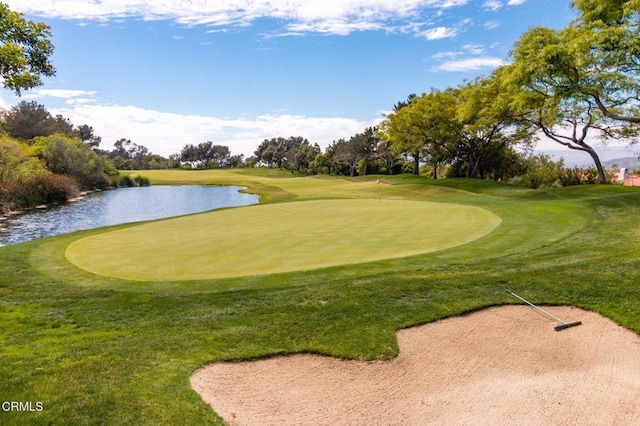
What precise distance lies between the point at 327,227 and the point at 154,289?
6.54m

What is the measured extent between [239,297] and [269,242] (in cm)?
A: 403

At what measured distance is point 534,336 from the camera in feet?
18.3

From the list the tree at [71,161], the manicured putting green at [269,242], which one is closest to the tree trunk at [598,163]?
the manicured putting green at [269,242]

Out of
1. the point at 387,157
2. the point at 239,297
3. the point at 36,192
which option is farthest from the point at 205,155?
the point at 239,297

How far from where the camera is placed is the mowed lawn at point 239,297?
4.34m

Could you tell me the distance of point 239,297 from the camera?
698 cm

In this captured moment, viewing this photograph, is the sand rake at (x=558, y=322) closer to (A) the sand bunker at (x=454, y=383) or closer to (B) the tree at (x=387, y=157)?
(A) the sand bunker at (x=454, y=383)

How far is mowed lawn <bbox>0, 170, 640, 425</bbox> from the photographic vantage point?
14.2 feet

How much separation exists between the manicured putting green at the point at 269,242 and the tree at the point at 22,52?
13.9 feet

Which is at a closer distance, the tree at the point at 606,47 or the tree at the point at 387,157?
the tree at the point at 606,47

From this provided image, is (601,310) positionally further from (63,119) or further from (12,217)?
(63,119)

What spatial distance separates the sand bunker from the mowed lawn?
28cm

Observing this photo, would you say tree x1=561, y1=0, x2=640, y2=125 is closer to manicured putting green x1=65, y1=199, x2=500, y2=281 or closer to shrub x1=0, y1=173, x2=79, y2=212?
manicured putting green x1=65, y1=199, x2=500, y2=281

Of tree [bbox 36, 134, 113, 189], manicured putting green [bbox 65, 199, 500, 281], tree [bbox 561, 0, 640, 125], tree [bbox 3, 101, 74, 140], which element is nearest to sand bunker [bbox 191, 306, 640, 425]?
manicured putting green [bbox 65, 199, 500, 281]
